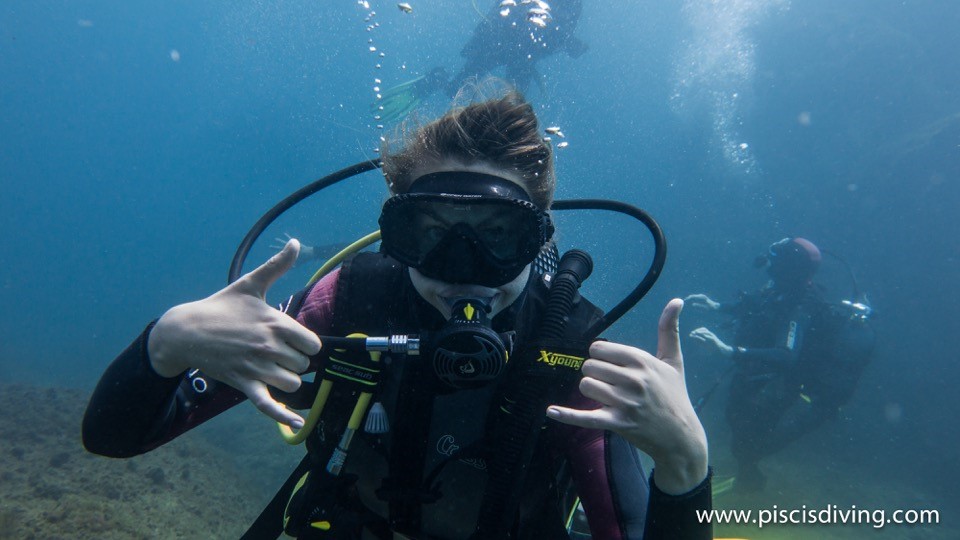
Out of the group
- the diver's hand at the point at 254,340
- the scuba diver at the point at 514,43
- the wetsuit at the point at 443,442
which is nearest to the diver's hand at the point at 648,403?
the wetsuit at the point at 443,442

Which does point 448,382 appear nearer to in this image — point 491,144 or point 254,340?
point 254,340

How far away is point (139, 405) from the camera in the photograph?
185 centimetres

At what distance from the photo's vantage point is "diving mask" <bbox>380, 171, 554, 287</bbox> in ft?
7.13

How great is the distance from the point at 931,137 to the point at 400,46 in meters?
91.6

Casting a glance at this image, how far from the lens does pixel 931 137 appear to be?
27.4m

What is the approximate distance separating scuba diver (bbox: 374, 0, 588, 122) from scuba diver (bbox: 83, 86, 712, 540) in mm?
14678

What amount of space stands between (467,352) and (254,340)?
83 cm

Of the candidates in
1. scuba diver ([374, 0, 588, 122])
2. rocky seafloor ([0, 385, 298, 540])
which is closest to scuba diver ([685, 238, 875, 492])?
rocky seafloor ([0, 385, 298, 540])

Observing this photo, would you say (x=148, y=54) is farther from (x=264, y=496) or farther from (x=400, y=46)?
(x=264, y=496)

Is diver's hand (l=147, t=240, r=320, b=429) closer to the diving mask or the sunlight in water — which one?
the diving mask

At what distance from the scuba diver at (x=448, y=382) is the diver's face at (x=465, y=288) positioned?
1 centimetres

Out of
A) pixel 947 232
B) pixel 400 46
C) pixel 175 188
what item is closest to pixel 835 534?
pixel 947 232

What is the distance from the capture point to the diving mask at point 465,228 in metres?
2.17

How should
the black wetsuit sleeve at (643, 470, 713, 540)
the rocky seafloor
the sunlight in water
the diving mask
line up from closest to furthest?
the black wetsuit sleeve at (643, 470, 713, 540)
the diving mask
the rocky seafloor
the sunlight in water
